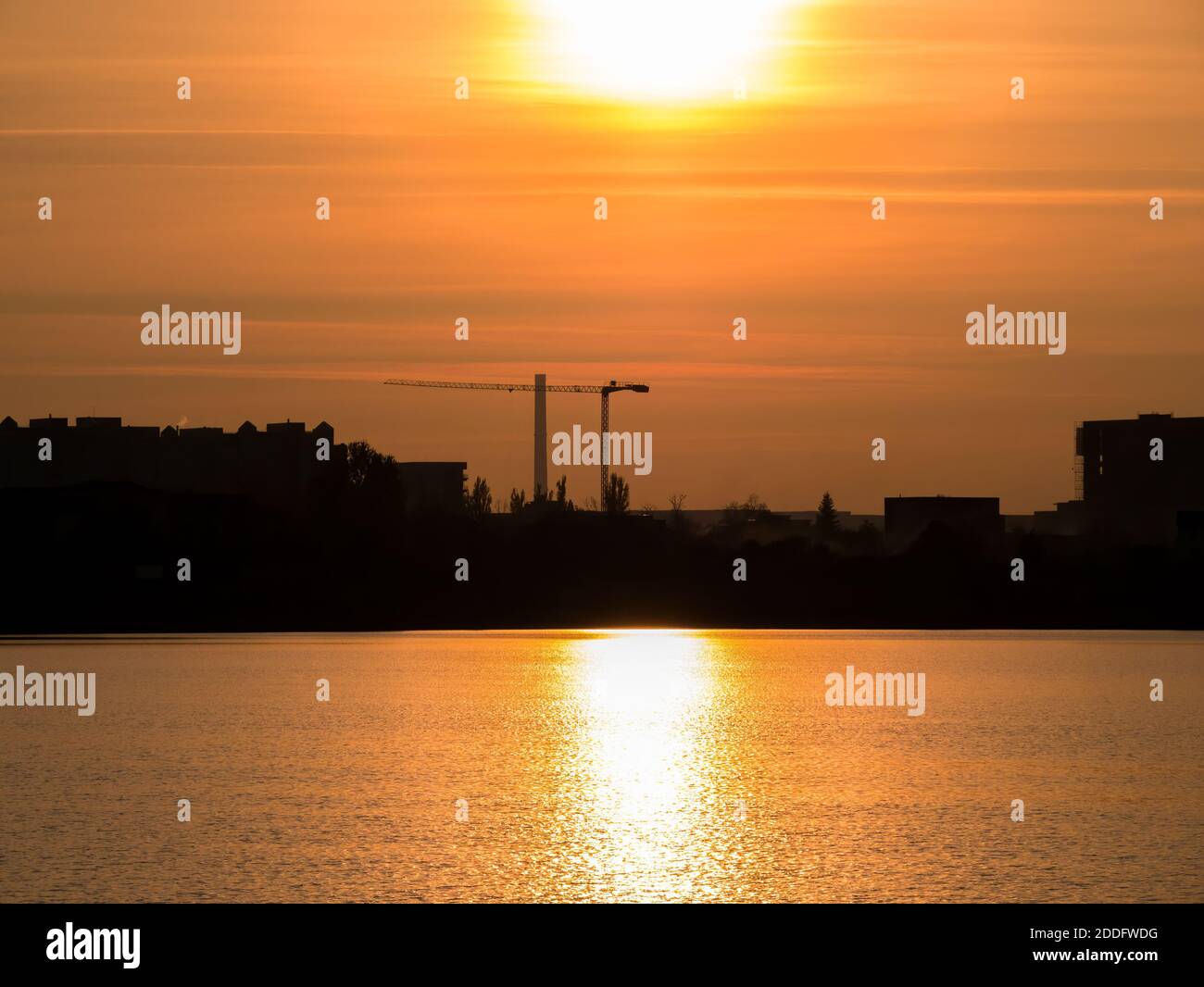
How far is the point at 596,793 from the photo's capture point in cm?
5834

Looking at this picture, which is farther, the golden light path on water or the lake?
the golden light path on water

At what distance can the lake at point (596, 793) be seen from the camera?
41.5 meters

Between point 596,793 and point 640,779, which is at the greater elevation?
point 596,793

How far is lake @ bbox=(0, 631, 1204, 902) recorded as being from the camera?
136 feet

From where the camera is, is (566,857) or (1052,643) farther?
(1052,643)

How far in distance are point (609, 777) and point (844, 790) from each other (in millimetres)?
8414

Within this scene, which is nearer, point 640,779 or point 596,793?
point 596,793

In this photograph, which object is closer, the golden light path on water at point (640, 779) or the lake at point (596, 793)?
the lake at point (596, 793)
